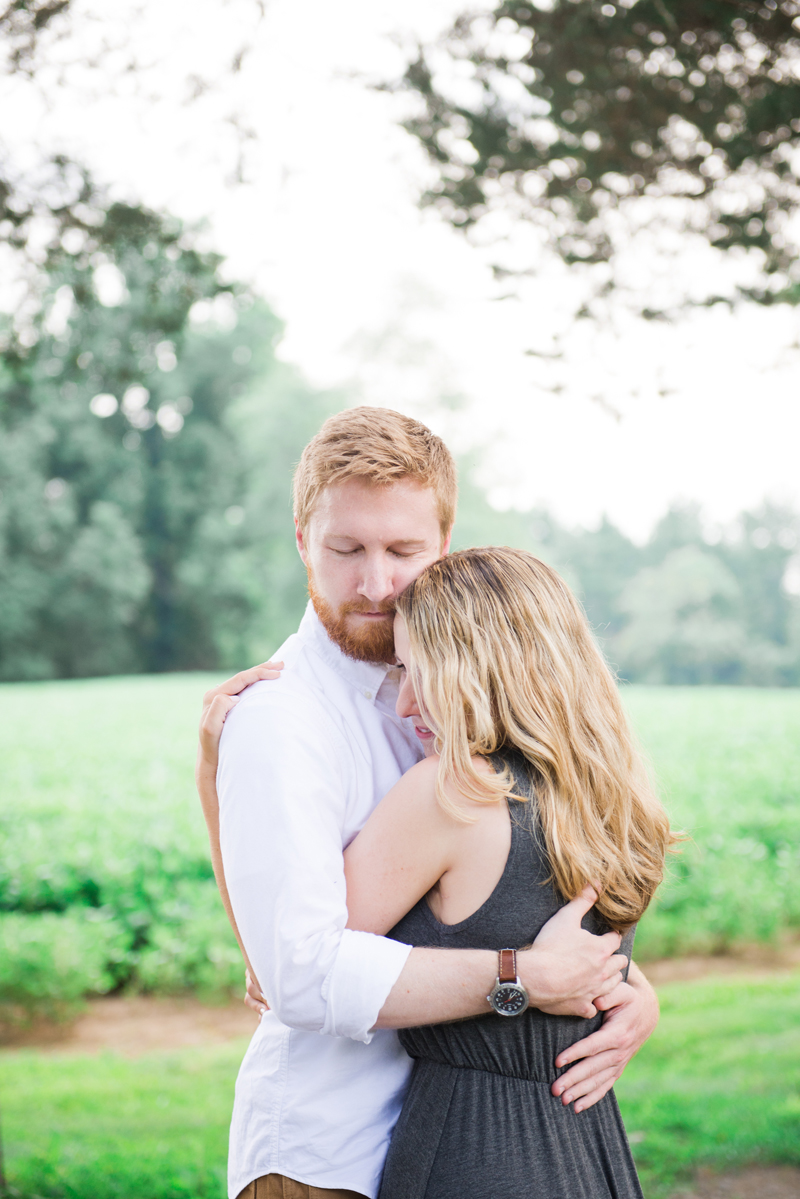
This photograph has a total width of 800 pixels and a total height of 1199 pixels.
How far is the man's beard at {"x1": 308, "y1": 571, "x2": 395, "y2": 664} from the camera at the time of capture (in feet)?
7.29

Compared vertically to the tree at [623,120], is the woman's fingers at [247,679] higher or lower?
lower

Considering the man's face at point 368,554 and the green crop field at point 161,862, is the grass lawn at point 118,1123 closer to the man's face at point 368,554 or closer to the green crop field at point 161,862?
the green crop field at point 161,862

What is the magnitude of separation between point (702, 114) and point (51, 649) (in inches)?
1471

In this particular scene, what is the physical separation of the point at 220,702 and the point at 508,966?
Answer: 2.68 ft

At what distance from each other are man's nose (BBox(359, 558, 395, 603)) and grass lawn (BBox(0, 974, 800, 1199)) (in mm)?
3763

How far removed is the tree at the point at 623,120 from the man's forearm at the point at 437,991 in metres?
3.61

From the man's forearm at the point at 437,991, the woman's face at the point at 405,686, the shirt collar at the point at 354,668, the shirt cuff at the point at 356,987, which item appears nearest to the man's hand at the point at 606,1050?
the man's forearm at the point at 437,991

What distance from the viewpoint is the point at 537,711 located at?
6.44 ft

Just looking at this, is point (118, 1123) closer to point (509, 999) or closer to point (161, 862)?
point (509, 999)

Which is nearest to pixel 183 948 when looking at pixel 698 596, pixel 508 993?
pixel 508 993

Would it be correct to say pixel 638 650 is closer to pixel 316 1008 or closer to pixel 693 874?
pixel 693 874

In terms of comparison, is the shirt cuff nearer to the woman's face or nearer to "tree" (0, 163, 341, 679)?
the woman's face

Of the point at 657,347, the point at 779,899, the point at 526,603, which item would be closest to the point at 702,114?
the point at 657,347

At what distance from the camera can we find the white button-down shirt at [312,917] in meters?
1.80
